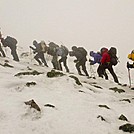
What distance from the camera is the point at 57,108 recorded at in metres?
9.95

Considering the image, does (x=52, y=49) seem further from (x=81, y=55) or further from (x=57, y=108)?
(x=57, y=108)

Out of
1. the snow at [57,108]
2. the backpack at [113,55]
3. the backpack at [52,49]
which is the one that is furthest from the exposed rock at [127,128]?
the backpack at [52,49]

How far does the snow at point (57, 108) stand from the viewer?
8.38 m

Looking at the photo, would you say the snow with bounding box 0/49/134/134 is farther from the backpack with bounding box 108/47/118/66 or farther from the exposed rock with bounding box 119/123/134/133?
the backpack with bounding box 108/47/118/66

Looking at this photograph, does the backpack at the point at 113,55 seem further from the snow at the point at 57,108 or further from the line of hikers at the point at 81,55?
the snow at the point at 57,108

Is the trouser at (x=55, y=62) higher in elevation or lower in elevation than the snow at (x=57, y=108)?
lower

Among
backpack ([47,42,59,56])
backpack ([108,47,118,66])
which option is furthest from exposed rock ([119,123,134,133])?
backpack ([47,42,59,56])

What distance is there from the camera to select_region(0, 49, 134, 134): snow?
27.5 ft

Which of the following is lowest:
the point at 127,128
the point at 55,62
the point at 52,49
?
the point at 55,62

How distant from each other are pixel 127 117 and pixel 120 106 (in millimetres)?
1520

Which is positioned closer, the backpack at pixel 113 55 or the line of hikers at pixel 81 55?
the backpack at pixel 113 55

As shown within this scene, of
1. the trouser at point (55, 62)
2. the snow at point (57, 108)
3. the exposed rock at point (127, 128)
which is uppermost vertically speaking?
the snow at point (57, 108)

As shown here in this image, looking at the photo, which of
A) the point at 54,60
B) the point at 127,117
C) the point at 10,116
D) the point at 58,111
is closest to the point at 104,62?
the point at 54,60

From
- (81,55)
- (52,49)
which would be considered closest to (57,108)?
(81,55)
